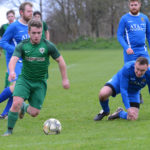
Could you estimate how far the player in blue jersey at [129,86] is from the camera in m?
6.90

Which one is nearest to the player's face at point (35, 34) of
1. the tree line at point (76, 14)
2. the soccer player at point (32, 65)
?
the soccer player at point (32, 65)

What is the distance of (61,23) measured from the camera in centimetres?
5738

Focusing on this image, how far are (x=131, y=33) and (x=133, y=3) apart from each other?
615mm

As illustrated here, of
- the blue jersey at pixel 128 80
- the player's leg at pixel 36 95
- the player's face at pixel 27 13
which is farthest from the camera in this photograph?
the player's face at pixel 27 13

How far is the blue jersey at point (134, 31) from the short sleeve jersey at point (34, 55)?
2528mm

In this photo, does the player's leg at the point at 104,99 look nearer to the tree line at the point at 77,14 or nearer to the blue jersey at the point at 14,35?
the blue jersey at the point at 14,35

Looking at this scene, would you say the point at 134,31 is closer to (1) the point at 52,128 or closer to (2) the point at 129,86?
(2) the point at 129,86

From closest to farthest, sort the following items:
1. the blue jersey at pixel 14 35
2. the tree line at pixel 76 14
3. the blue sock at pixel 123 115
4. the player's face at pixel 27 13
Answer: the blue sock at pixel 123 115, the player's face at pixel 27 13, the blue jersey at pixel 14 35, the tree line at pixel 76 14

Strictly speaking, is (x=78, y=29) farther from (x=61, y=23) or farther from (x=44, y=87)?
(x=44, y=87)

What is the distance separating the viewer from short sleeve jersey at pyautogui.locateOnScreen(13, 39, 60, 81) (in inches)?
254

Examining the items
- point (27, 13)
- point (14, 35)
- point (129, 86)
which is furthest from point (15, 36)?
point (129, 86)

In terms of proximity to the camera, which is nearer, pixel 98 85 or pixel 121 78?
pixel 121 78

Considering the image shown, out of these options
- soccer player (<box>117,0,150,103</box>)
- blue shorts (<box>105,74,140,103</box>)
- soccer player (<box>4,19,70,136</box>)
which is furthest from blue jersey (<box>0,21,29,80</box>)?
soccer player (<box>117,0,150,103</box>)

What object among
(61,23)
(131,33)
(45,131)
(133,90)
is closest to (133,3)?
(131,33)
